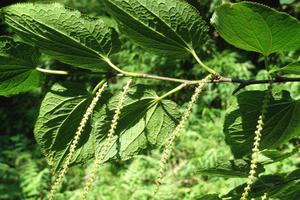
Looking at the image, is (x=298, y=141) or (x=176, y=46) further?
(x=298, y=141)

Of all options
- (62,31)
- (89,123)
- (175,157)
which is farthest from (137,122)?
(175,157)

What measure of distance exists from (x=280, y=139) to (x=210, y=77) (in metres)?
0.17

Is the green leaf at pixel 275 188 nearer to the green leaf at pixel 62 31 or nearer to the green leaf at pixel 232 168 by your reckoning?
the green leaf at pixel 232 168

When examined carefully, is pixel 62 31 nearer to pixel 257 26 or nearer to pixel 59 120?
pixel 59 120

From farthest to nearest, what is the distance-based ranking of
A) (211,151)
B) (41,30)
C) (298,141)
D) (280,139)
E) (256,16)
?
(298,141) < (211,151) < (280,139) < (41,30) < (256,16)

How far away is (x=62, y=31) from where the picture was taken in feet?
2.11

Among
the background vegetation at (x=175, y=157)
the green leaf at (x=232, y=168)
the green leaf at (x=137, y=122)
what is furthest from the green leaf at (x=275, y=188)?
the background vegetation at (x=175, y=157)

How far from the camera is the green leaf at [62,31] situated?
63 centimetres

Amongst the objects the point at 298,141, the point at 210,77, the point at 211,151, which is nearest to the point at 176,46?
the point at 210,77

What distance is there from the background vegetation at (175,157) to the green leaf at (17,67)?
2220mm

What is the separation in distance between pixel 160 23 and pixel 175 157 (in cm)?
344

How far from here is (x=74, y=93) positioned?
0.71 meters

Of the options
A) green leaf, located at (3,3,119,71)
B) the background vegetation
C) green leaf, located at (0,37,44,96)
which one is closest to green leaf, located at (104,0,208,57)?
green leaf, located at (3,3,119,71)

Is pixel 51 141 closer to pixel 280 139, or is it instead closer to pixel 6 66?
pixel 6 66
